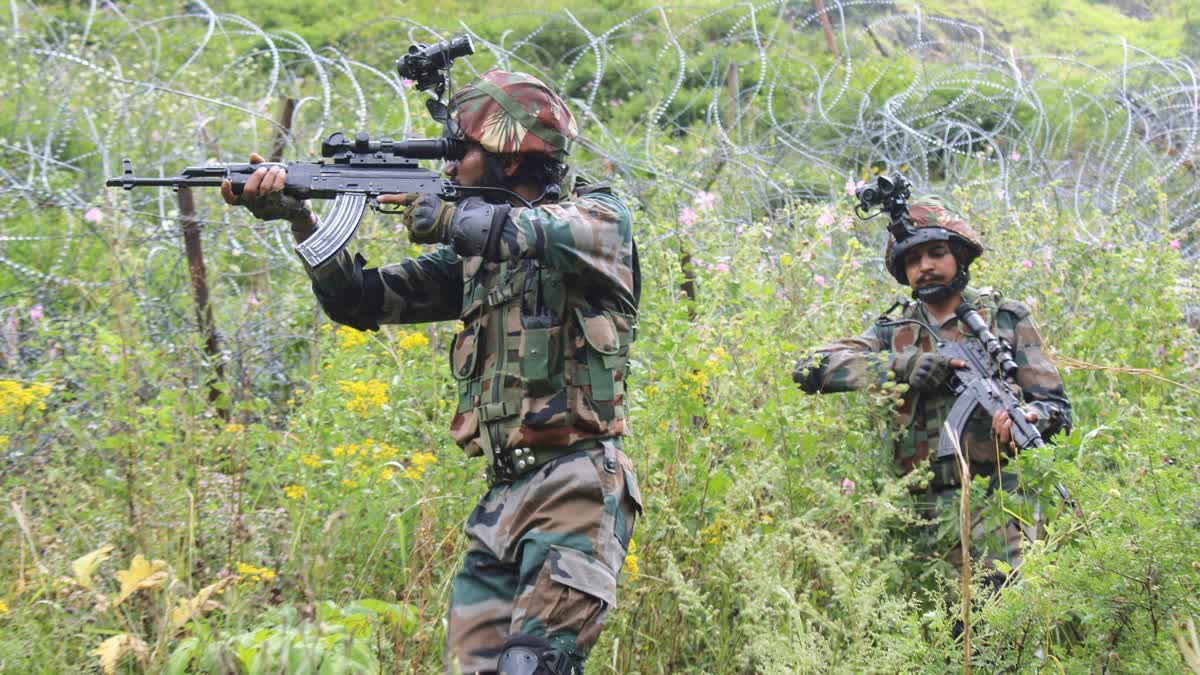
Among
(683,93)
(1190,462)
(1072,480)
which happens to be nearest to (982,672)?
(1072,480)

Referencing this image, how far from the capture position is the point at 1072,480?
3.03m

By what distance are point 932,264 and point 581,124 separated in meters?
5.92

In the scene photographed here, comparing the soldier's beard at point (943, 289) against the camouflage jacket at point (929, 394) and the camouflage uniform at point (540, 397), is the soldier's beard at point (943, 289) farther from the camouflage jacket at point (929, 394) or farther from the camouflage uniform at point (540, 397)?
the camouflage uniform at point (540, 397)

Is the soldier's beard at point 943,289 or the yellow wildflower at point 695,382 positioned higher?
the soldier's beard at point 943,289

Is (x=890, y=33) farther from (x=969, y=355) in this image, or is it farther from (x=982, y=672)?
(x=982, y=672)

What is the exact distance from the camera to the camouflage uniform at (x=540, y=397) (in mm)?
3096

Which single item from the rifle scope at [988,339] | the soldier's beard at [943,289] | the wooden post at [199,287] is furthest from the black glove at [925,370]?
the wooden post at [199,287]

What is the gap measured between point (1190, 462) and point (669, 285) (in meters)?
2.35

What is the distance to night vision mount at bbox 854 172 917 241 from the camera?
4.62 meters

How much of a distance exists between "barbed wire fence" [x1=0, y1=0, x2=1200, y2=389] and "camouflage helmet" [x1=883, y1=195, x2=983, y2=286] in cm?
140

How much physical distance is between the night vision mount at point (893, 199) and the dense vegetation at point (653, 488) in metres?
0.50

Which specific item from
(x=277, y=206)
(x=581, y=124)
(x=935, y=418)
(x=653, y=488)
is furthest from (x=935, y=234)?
(x=581, y=124)

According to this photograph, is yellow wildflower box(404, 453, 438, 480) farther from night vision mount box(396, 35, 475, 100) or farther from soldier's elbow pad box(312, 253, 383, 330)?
night vision mount box(396, 35, 475, 100)

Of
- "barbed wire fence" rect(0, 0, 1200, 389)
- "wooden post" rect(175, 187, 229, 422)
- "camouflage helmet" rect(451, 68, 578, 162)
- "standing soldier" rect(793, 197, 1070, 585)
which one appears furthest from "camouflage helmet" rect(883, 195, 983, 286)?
"wooden post" rect(175, 187, 229, 422)
